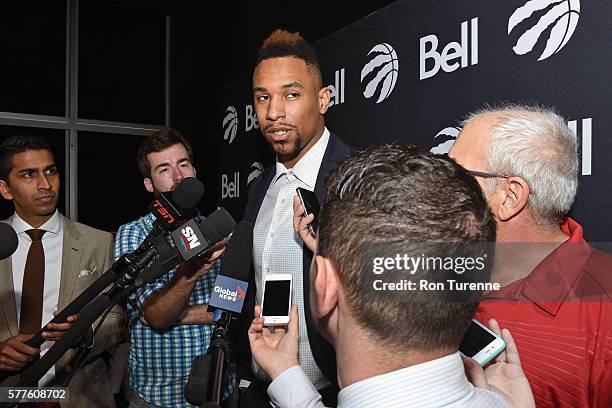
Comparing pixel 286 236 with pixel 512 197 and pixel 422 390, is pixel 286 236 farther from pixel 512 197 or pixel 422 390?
pixel 422 390

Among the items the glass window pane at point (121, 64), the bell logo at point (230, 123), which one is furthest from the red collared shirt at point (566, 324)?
the glass window pane at point (121, 64)

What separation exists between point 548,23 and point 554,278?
814 mm

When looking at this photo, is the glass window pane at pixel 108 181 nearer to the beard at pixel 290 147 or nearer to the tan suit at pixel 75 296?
the tan suit at pixel 75 296

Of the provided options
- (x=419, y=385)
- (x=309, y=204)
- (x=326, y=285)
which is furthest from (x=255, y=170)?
(x=419, y=385)

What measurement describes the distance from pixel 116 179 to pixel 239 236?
4.16 meters

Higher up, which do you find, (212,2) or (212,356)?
(212,2)

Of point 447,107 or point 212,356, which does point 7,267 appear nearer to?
point 212,356

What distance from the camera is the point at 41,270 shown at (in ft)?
7.32

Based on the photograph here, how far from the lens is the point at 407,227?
0.72 m

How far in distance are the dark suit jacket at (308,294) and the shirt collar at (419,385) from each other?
58 cm

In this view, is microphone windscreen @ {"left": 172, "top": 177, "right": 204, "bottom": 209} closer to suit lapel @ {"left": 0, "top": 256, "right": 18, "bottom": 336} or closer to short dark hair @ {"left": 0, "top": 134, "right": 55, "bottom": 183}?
suit lapel @ {"left": 0, "top": 256, "right": 18, "bottom": 336}

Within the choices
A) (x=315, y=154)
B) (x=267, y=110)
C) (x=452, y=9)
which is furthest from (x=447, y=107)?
(x=267, y=110)

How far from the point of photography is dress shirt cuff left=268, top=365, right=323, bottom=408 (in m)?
0.93

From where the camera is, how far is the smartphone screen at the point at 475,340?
37.4 inches
